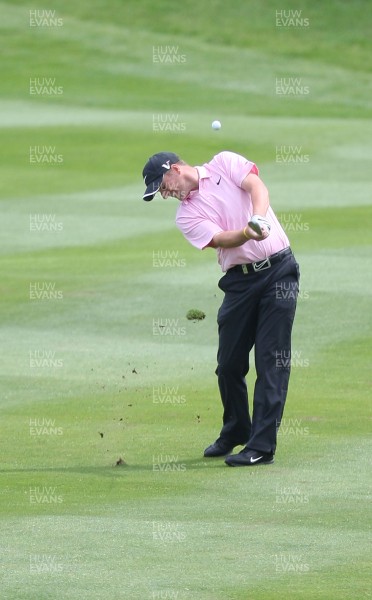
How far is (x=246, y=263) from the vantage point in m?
9.24

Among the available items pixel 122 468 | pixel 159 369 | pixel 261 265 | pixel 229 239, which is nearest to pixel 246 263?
pixel 261 265

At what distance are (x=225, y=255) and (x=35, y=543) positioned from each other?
9.25 feet

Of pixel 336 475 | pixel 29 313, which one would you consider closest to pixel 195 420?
pixel 336 475

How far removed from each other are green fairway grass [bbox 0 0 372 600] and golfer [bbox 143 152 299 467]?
35cm

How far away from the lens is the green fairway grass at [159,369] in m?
6.82

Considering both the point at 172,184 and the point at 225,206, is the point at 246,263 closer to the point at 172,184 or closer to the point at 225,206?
the point at 225,206

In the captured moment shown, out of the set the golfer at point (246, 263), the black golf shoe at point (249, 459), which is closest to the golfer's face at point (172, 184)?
the golfer at point (246, 263)

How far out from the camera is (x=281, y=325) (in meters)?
9.23

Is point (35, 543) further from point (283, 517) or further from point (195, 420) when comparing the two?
point (195, 420)

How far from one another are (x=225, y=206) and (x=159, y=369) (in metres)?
3.52

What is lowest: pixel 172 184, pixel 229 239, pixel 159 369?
pixel 159 369

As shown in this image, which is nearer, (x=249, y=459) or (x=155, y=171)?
(x=155, y=171)

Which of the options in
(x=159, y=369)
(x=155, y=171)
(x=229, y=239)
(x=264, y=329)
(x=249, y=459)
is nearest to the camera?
(x=229, y=239)

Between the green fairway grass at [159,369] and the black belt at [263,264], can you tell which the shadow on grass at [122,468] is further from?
the black belt at [263,264]
